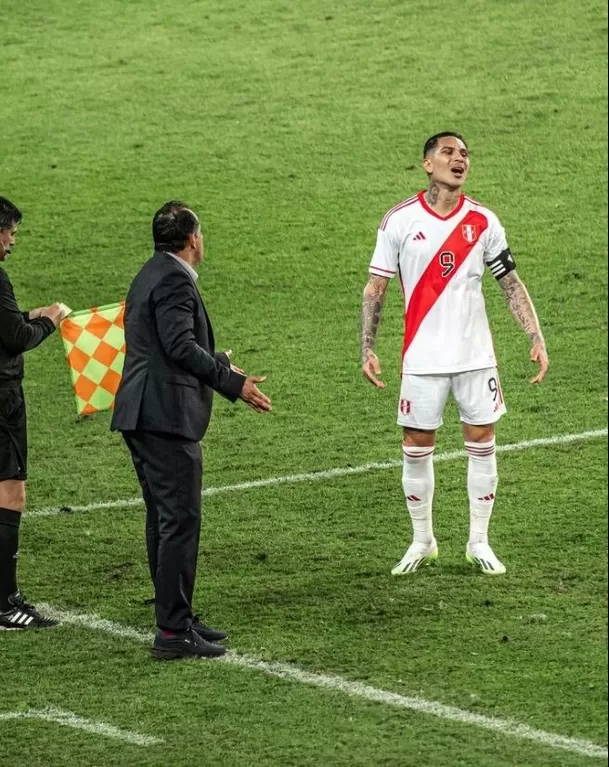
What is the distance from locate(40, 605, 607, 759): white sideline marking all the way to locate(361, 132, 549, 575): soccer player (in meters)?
1.34

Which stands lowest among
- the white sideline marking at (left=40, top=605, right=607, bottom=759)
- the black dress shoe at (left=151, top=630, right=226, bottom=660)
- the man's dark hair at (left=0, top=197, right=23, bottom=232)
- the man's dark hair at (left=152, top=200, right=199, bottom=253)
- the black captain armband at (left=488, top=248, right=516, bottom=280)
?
the white sideline marking at (left=40, top=605, right=607, bottom=759)

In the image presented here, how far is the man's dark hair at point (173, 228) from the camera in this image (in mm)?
6562

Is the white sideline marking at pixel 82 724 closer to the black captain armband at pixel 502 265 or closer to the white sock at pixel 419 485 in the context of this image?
the white sock at pixel 419 485

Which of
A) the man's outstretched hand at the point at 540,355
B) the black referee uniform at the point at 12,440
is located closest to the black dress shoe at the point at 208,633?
the black referee uniform at the point at 12,440

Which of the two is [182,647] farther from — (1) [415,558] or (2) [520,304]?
(2) [520,304]

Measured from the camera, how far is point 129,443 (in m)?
6.67

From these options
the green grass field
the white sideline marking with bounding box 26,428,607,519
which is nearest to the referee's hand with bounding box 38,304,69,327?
the green grass field

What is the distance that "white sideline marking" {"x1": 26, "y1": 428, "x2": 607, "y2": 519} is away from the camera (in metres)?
8.89

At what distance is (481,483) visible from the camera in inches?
Result: 295

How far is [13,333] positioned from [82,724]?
1.69 metres

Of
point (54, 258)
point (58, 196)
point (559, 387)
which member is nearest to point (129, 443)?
point (559, 387)

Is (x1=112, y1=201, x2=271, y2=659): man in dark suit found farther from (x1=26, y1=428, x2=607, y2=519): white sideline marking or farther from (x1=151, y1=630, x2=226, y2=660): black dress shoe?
(x1=26, y1=428, x2=607, y2=519): white sideline marking

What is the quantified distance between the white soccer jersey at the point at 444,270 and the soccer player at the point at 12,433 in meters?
1.43

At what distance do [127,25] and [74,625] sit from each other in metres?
11.3
